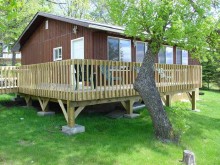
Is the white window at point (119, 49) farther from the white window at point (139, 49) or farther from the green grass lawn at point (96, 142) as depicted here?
the green grass lawn at point (96, 142)

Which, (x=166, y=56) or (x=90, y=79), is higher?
(x=166, y=56)

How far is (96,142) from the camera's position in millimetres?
7312

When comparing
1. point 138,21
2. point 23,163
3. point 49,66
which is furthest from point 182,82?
point 23,163

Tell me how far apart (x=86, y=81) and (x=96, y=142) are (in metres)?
2.58

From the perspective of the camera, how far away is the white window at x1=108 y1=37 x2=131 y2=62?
11.7 metres

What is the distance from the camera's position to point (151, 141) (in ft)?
25.2

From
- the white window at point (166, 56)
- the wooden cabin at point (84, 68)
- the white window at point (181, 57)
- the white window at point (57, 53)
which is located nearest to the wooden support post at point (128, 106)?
the wooden cabin at point (84, 68)

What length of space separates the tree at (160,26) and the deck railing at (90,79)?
1.25m

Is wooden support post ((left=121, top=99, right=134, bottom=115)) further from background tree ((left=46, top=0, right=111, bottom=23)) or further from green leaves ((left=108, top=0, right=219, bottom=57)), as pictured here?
background tree ((left=46, top=0, right=111, bottom=23))

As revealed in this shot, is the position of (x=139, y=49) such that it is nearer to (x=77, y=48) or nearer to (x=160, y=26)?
(x=77, y=48)

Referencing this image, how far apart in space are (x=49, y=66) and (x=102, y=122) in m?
2.97

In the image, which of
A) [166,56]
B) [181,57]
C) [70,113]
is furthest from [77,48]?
[181,57]

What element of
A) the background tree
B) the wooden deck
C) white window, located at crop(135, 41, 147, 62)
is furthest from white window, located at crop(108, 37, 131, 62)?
the background tree

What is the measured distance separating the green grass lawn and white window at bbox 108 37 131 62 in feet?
10.2
